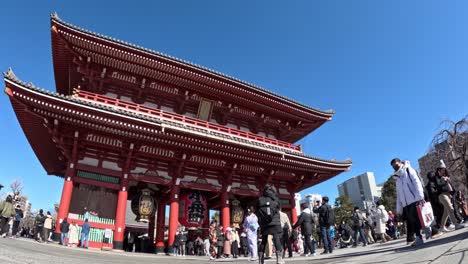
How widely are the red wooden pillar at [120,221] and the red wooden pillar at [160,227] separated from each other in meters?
2.05

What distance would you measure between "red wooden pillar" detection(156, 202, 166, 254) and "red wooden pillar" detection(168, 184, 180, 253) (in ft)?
2.08

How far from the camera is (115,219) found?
42.5 ft

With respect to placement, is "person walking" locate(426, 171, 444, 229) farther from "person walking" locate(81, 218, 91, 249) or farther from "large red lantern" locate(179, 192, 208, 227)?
"person walking" locate(81, 218, 91, 249)

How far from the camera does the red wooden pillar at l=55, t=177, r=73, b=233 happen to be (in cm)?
1180

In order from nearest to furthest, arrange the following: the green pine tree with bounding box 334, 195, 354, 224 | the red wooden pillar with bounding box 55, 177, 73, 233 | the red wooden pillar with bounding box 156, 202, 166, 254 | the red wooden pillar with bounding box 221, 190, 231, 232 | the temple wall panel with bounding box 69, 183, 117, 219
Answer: the red wooden pillar with bounding box 55, 177, 73, 233
the temple wall panel with bounding box 69, 183, 117, 219
the red wooden pillar with bounding box 156, 202, 166, 254
the red wooden pillar with bounding box 221, 190, 231, 232
the green pine tree with bounding box 334, 195, 354, 224

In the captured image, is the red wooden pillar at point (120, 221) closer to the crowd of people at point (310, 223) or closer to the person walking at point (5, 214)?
the crowd of people at point (310, 223)

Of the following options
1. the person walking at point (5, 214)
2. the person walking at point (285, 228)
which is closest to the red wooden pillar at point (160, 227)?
the person walking at point (5, 214)

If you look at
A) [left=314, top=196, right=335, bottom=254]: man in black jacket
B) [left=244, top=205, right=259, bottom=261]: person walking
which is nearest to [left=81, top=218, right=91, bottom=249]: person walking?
[left=244, top=205, right=259, bottom=261]: person walking

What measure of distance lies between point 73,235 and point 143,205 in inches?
136

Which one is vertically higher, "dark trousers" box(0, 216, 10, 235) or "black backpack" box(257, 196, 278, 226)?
"dark trousers" box(0, 216, 10, 235)

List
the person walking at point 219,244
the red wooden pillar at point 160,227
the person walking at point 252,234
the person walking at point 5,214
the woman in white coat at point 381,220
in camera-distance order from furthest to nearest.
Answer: the red wooden pillar at point 160,227, the person walking at point 219,244, the woman in white coat at point 381,220, the person walking at point 5,214, the person walking at point 252,234

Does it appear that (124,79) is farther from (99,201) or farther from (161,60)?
(99,201)

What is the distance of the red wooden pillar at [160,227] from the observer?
14083 millimetres

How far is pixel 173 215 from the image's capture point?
46.8 ft
